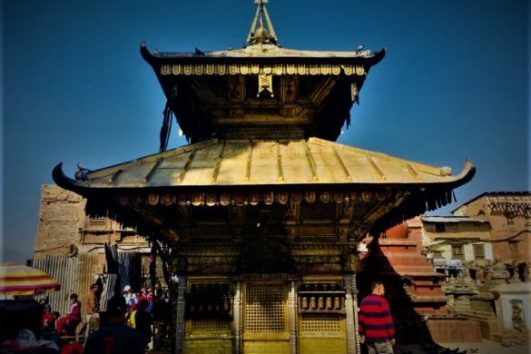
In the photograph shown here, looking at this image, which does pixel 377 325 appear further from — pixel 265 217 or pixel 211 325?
pixel 211 325

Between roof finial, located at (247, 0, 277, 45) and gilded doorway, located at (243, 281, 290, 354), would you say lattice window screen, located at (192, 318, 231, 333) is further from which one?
roof finial, located at (247, 0, 277, 45)

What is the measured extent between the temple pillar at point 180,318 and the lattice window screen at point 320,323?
7.46 ft

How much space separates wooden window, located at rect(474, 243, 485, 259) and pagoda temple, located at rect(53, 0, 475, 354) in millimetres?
42625

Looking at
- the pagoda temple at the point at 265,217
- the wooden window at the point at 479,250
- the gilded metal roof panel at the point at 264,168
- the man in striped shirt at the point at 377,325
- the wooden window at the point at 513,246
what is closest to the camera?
the gilded metal roof panel at the point at 264,168

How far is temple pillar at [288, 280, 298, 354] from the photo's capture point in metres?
7.04

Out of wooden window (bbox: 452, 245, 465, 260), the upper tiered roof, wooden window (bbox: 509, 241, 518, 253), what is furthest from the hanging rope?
wooden window (bbox: 509, 241, 518, 253)

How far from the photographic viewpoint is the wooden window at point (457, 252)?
43.8m

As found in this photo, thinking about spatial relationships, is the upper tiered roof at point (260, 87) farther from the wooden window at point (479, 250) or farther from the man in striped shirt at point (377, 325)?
the wooden window at point (479, 250)

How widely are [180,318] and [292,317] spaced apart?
2.11 m

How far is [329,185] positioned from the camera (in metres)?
6.06

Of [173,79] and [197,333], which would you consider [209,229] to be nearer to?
[197,333]

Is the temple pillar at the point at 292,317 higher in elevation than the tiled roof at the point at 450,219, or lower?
lower

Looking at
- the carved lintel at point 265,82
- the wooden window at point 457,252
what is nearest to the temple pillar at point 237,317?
the carved lintel at point 265,82

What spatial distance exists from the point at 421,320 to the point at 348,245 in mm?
8574
